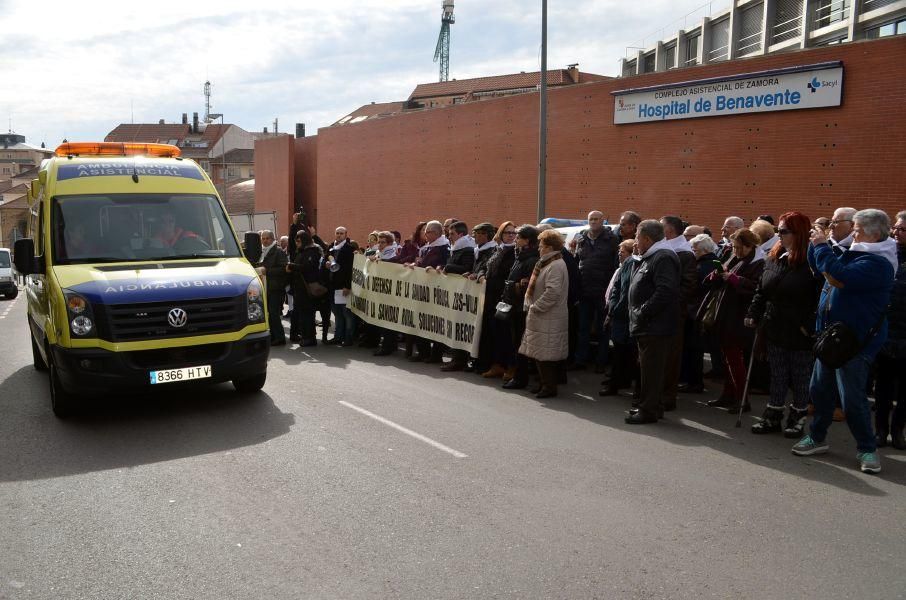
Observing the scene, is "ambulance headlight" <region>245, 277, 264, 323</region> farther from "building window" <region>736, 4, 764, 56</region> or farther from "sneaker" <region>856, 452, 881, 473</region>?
"building window" <region>736, 4, 764, 56</region>

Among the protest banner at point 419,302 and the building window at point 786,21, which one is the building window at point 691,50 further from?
the protest banner at point 419,302

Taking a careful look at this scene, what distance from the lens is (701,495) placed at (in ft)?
18.4

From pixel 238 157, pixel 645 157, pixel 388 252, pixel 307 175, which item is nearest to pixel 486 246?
pixel 388 252

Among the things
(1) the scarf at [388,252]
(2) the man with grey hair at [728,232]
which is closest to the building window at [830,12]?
(2) the man with grey hair at [728,232]

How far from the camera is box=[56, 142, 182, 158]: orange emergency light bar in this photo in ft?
31.2

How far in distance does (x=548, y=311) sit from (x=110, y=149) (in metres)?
5.69

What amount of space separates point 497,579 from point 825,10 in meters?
31.0

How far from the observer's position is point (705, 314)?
842 centimetres

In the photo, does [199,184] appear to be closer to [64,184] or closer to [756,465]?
[64,184]

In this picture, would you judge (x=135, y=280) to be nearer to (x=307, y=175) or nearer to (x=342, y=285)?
(x=342, y=285)

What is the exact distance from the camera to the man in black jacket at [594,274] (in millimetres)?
10766

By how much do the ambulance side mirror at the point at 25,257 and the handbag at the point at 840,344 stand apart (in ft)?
25.2

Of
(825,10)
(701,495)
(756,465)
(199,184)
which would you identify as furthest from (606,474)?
(825,10)

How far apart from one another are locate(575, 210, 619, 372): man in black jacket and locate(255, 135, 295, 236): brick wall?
32.0 meters
